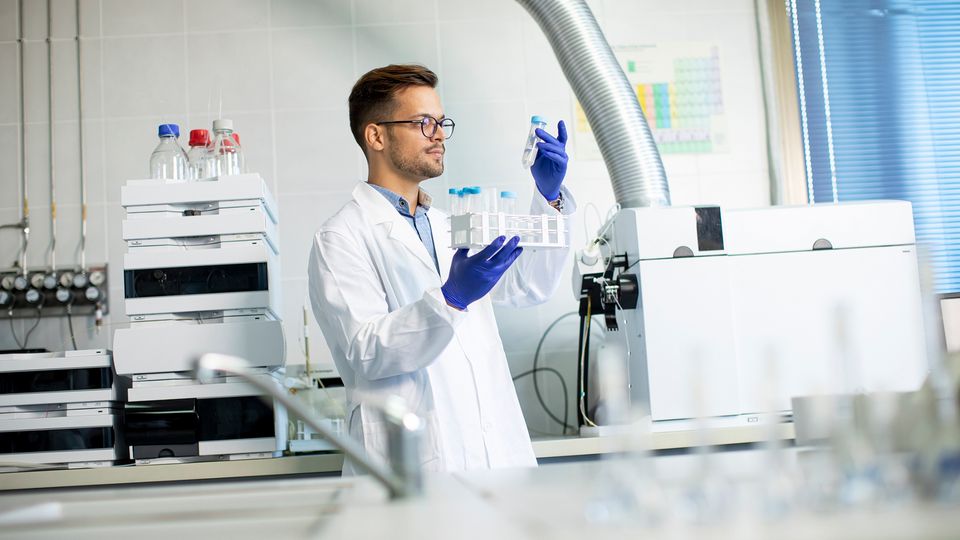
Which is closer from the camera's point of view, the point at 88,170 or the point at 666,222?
the point at 666,222

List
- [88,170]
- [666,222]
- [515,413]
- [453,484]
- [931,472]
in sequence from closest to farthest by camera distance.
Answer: [931,472], [453,484], [515,413], [666,222], [88,170]

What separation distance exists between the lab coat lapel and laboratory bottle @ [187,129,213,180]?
544mm

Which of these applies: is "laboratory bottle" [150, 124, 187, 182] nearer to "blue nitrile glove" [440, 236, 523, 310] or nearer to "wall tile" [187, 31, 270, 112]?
"wall tile" [187, 31, 270, 112]

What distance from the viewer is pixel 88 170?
311 centimetres

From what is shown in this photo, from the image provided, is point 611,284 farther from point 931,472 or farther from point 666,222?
point 931,472

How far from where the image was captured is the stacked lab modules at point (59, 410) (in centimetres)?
242

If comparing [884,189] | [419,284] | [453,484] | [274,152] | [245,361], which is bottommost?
[453,484]

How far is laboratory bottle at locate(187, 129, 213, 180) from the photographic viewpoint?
2.52m

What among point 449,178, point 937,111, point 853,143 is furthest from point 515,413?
point 937,111

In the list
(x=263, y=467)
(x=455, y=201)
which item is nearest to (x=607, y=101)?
(x=455, y=201)

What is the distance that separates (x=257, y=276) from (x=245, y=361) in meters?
0.23

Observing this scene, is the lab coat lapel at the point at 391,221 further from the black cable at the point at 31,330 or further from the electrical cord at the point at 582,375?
the black cable at the point at 31,330

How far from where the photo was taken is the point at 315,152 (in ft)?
10.2

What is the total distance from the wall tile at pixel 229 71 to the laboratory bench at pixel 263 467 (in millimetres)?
1320
